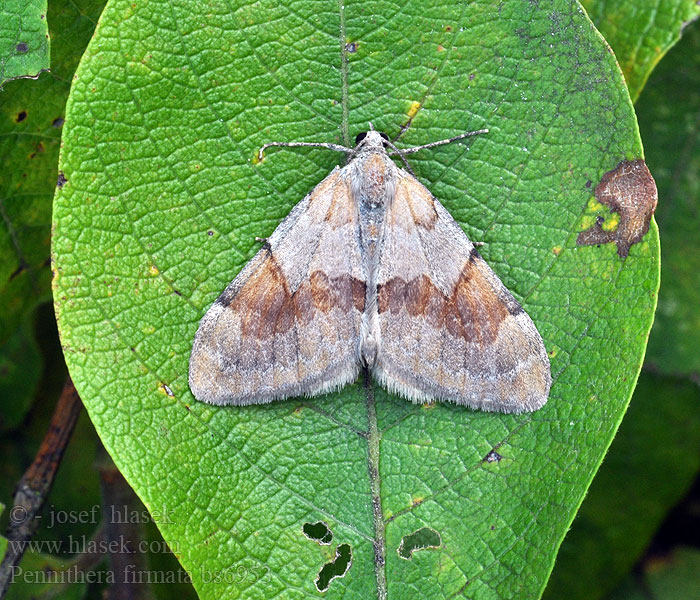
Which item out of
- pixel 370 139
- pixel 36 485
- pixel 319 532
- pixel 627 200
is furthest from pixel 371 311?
pixel 36 485

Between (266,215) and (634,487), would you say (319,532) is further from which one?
(634,487)

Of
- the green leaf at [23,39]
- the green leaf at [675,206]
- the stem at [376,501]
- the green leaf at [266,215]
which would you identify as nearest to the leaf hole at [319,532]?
the green leaf at [266,215]

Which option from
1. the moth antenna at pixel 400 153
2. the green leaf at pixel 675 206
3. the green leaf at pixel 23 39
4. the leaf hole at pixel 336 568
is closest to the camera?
the green leaf at pixel 23 39

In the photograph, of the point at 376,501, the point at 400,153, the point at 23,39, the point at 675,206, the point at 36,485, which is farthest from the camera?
the point at 675,206

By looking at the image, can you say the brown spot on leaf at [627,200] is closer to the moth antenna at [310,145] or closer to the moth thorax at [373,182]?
the moth thorax at [373,182]

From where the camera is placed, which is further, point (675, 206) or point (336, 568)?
point (675, 206)

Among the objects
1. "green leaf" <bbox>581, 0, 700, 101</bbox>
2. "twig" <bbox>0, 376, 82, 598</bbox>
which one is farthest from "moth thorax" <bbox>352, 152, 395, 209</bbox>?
"twig" <bbox>0, 376, 82, 598</bbox>

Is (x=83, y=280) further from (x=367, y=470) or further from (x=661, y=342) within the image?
(x=661, y=342)
